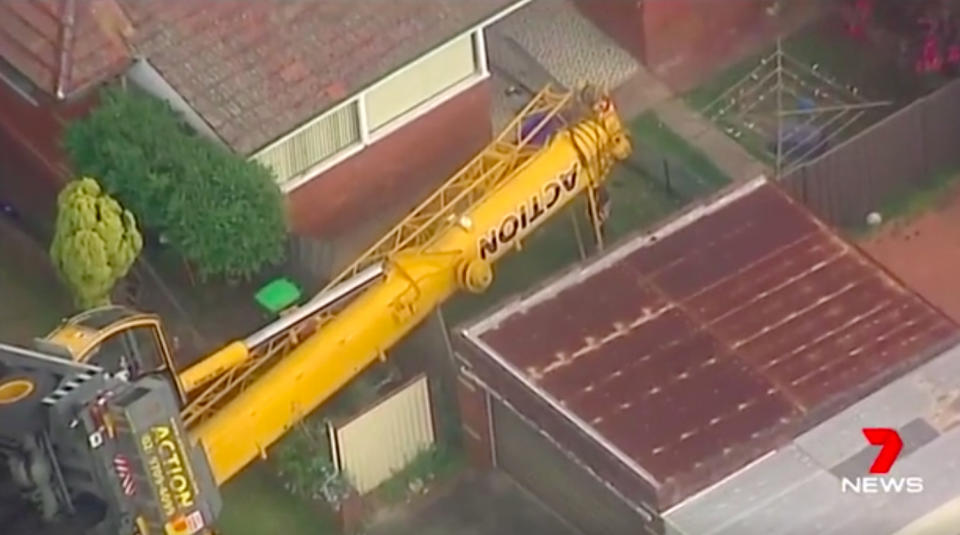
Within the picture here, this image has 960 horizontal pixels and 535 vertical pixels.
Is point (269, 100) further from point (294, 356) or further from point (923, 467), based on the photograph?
point (923, 467)

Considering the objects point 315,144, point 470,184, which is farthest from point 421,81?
point 470,184

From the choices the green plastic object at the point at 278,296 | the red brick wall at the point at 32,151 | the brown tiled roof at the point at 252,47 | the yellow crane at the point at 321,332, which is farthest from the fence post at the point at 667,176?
the red brick wall at the point at 32,151

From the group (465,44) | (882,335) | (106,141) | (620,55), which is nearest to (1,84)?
(106,141)

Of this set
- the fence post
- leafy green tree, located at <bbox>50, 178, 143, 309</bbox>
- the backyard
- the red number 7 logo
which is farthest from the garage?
leafy green tree, located at <bbox>50, 178, 143, 309</bbox>

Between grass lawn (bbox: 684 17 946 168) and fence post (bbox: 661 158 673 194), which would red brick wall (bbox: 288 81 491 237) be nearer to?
fence post (bbox: 661 158 673 194)

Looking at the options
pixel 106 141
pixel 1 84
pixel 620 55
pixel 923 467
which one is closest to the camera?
pixel 923 467

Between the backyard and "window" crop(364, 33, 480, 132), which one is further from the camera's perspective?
the backyard

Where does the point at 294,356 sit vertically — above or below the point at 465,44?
below
